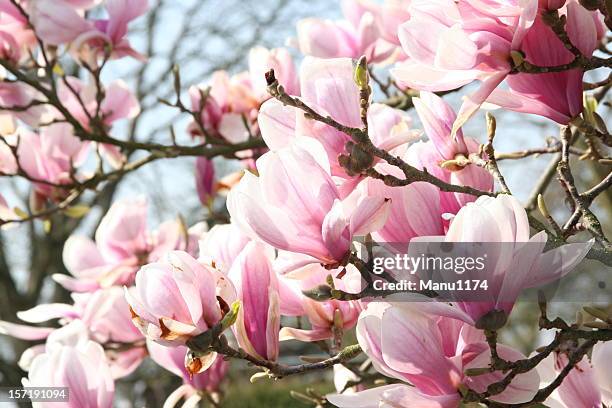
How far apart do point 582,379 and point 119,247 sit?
1032 millimetres

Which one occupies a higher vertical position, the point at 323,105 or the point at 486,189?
the point at 323,105

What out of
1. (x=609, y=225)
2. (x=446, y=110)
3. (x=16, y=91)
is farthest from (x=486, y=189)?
(x=609, y=225)

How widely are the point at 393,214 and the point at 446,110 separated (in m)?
0.16

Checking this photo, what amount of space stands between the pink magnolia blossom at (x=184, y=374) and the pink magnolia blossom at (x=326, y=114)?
40 centimetres

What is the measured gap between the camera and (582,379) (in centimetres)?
75

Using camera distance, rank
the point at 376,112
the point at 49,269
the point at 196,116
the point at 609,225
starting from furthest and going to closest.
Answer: the point at 49,269, the point at 609,225, the point at 196,116, the point at 376,112

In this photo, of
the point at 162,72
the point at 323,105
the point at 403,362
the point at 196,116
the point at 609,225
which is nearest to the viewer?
the point at 403,362

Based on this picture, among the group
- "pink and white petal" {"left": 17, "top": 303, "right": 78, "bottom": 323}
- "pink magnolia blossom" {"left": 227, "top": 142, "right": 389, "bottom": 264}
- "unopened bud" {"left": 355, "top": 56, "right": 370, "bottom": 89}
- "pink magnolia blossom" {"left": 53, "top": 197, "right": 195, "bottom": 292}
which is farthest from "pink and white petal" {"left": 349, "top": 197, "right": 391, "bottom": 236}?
"pink magnolia blossom" {"left": 53, "top": 197, "right": 195, "bottom": 292}

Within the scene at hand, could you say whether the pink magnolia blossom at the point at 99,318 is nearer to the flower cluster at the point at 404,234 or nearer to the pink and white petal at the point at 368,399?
the flower cluster at the point at 404,234

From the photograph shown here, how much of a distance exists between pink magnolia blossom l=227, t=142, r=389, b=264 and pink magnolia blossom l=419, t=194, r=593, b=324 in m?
0.09

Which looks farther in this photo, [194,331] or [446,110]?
[446,110]

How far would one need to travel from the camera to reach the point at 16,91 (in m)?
1.56

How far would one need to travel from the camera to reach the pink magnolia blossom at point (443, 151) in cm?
77

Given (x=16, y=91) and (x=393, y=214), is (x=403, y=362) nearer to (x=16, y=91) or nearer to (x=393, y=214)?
(x=393, y=214)
